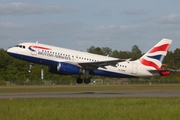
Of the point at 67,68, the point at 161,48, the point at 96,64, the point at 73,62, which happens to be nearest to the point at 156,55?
the point at 161,48

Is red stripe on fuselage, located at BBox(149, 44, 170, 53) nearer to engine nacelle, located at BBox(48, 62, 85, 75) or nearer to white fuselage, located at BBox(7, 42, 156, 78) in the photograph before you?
white fuselage, located at BBox(7, 42, 156, 78)

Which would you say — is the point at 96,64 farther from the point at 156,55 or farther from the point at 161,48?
the point at 161,48

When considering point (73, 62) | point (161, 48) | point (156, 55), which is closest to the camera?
point (73, 62)

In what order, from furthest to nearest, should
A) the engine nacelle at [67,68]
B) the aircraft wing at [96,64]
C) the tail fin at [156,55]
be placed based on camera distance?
the tail fin at [156,55], the aircraft wing at [96,64], the engine nacelle at [67,68]

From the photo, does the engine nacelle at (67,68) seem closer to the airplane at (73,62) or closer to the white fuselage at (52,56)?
the airplane at (73,62)

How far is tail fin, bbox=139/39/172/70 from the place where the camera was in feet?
196

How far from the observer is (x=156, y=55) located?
61250mm

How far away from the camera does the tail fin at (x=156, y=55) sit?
59656 millimetres


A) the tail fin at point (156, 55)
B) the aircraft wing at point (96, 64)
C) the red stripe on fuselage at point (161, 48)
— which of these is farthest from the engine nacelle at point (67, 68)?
the red stripe on fuselage at point (161, 48)

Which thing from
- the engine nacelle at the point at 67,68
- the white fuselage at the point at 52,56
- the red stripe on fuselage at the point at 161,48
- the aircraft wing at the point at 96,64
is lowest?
the engine nacelle at the point at 67,68

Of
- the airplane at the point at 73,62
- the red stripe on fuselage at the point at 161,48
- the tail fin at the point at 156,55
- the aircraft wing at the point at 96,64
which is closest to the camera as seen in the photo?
the airplane at the point at 73,62

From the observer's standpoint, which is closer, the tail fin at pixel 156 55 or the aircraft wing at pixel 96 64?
the aircraft wing at pixel 96 64

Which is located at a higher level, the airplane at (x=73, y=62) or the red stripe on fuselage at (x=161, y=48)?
the red stripe on fuselage at (x=161, y=48)

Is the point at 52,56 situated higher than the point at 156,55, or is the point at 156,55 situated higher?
the point at 156,55
